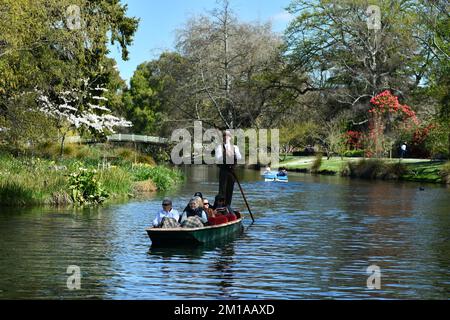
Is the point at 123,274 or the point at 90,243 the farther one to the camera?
the point at 90,243

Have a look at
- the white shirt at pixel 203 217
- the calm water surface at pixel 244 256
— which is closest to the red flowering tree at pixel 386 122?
the calm water surface at pixel 244 256

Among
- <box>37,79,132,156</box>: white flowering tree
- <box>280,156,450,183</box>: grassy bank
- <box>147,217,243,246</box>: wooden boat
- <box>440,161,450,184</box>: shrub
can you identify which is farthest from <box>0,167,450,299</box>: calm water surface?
<box>280,156,450,183</box>: grassy bank

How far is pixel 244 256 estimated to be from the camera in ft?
63.9

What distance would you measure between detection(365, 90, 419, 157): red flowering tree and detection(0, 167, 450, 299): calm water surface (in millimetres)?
33498

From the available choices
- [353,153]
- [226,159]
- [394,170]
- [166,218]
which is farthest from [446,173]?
[166,218]

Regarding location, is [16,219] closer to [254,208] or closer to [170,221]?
[170,221]

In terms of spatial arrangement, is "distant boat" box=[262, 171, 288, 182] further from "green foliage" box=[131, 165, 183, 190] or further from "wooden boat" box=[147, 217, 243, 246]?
"wooden boat" box=[147, 217, 243, 246]

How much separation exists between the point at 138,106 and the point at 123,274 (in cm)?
10494

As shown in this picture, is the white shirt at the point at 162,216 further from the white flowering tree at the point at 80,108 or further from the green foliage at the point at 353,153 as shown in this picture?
the green foliage at the point at 353,153

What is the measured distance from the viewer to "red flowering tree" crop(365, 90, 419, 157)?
66.6 m

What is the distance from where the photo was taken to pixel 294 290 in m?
15.1

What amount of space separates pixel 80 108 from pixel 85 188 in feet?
40.5
